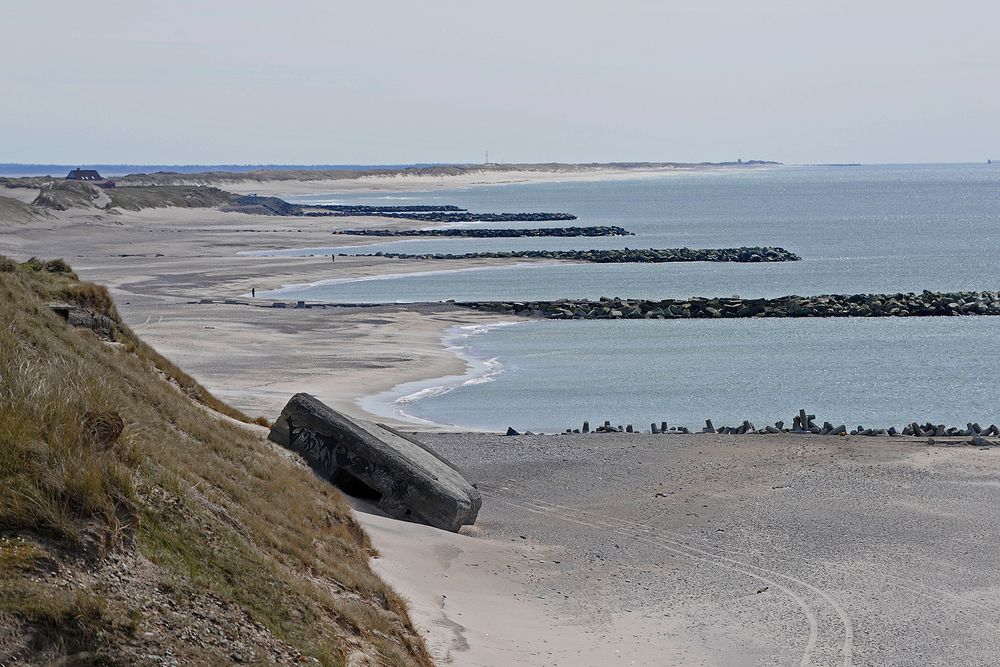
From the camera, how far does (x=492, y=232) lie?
3644 inches

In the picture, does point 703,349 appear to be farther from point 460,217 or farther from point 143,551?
point 460,217

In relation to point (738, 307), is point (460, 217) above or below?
above

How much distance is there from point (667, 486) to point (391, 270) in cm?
4525

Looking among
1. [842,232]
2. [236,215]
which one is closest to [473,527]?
[842,232]

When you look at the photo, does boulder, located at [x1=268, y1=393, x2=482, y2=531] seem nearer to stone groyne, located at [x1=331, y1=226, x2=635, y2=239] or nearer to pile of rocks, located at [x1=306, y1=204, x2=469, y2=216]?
stone groyne, located at [x1=331, y1=226, x2=635, y2=239]

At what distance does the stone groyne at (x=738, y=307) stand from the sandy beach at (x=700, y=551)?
61.1 ft

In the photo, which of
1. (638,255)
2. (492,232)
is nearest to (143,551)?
(638,255)

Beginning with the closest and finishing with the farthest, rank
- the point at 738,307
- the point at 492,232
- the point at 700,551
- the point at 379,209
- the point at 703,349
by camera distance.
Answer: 1. the point at 700,551
2. the point at 703,349
3. the point at 738,307
4. the point at 492,232
5. the point at 379,209

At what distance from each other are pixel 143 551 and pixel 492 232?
86.4m

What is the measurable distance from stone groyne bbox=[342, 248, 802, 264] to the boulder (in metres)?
55.3

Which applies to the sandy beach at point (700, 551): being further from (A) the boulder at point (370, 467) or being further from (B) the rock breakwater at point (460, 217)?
(B) the rock breakwater at point (460, 217)

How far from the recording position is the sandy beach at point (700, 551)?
10281 millimetres

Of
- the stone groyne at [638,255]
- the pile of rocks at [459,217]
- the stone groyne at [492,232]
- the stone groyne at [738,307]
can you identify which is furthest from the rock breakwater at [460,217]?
the stone groyne at [738,307]

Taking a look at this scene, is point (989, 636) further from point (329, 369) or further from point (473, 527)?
point (329, 369)
